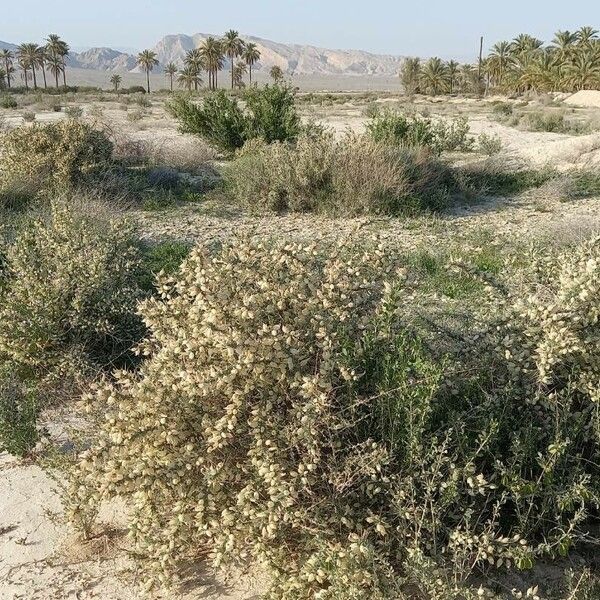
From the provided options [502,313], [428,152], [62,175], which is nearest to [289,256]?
[502,313]

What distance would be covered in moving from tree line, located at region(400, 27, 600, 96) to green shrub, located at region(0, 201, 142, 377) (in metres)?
41.7

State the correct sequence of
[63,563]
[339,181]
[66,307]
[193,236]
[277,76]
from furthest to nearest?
[277,76]
[339,181]
[193,236]
[66,307]
[63,563]

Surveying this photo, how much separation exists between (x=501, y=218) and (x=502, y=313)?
6.92 m

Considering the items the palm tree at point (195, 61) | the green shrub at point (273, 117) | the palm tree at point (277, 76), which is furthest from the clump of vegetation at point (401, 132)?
the palm tree at point (195, 61)

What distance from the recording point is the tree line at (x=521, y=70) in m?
40.4

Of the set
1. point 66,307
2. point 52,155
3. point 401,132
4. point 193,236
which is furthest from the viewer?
point 401,132

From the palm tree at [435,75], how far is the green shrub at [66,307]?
5119 centimetres

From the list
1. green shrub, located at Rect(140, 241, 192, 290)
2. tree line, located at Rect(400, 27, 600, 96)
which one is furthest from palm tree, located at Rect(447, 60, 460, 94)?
green shrub, located at Rect(140, 241, 192, 290)

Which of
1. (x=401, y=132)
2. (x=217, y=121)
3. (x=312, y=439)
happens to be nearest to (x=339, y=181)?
(x=401, y=132)

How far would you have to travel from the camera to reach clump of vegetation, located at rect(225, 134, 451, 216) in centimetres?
1048

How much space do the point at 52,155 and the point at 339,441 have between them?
32.4 ft

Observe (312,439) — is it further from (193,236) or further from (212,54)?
(212,54)

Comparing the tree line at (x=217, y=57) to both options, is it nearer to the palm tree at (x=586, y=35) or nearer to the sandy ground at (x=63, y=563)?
the palm tree at (x=586, y=35)

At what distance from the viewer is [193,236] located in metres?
9.11
